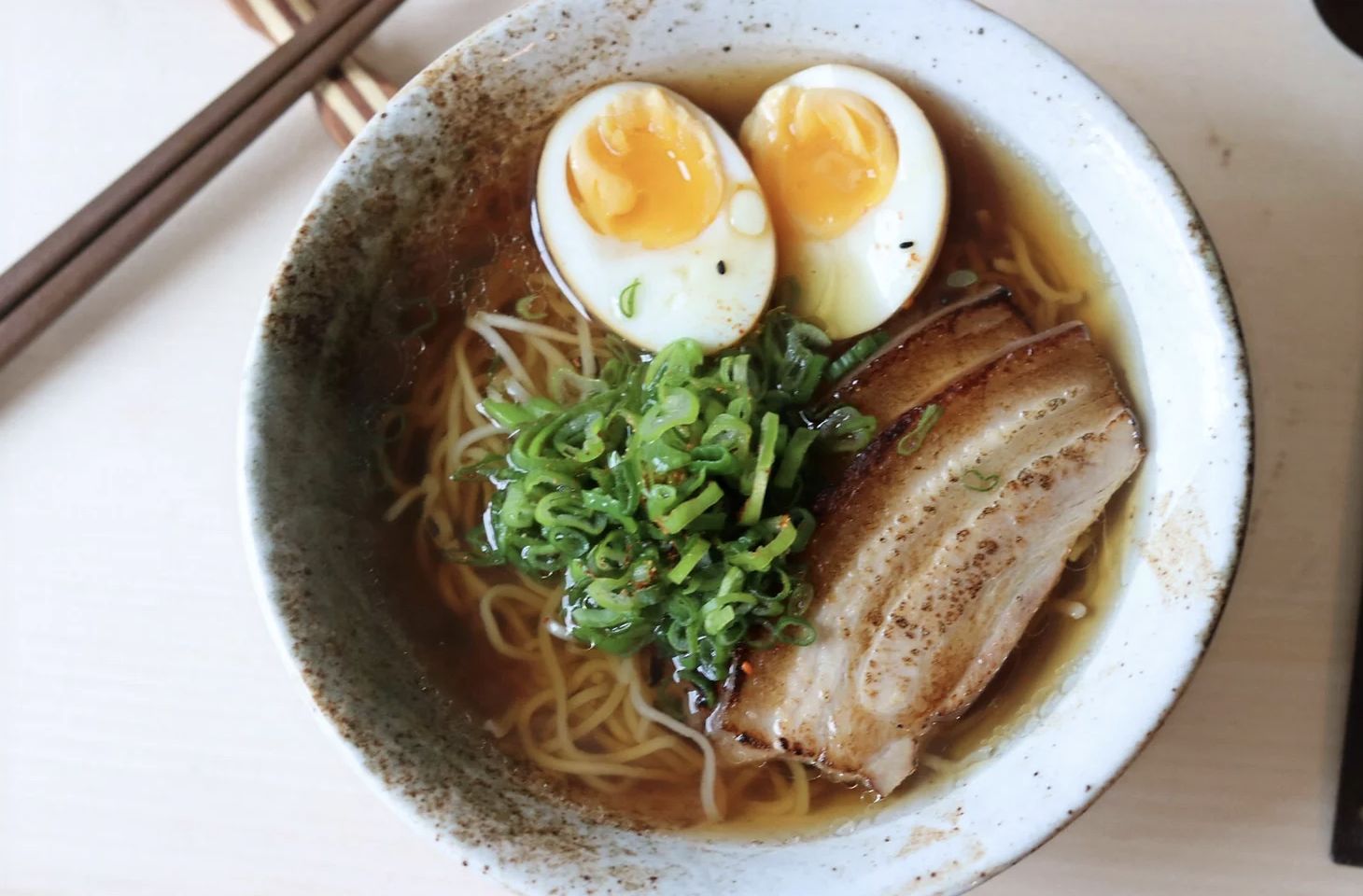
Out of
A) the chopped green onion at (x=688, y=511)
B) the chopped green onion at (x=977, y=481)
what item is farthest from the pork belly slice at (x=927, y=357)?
the chopped green onion at (x=688, y=511)

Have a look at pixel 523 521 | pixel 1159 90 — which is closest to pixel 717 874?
pixel 523 521

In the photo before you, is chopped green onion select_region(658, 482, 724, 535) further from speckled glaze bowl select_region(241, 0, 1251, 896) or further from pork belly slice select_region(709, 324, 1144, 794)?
speckled glaze bowl select_region(241, 0, 1251, 896)

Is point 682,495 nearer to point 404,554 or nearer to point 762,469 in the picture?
point 762,469

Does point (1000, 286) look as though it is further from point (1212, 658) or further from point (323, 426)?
point (323, 426)

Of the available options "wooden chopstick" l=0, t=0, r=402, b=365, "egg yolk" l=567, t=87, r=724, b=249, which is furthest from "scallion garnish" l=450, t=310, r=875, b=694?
"wooden chopstick" l=0, t=0, r=402, b=365

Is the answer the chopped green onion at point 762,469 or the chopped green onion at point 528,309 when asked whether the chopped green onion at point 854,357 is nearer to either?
the chopped green onion at point 762,469
